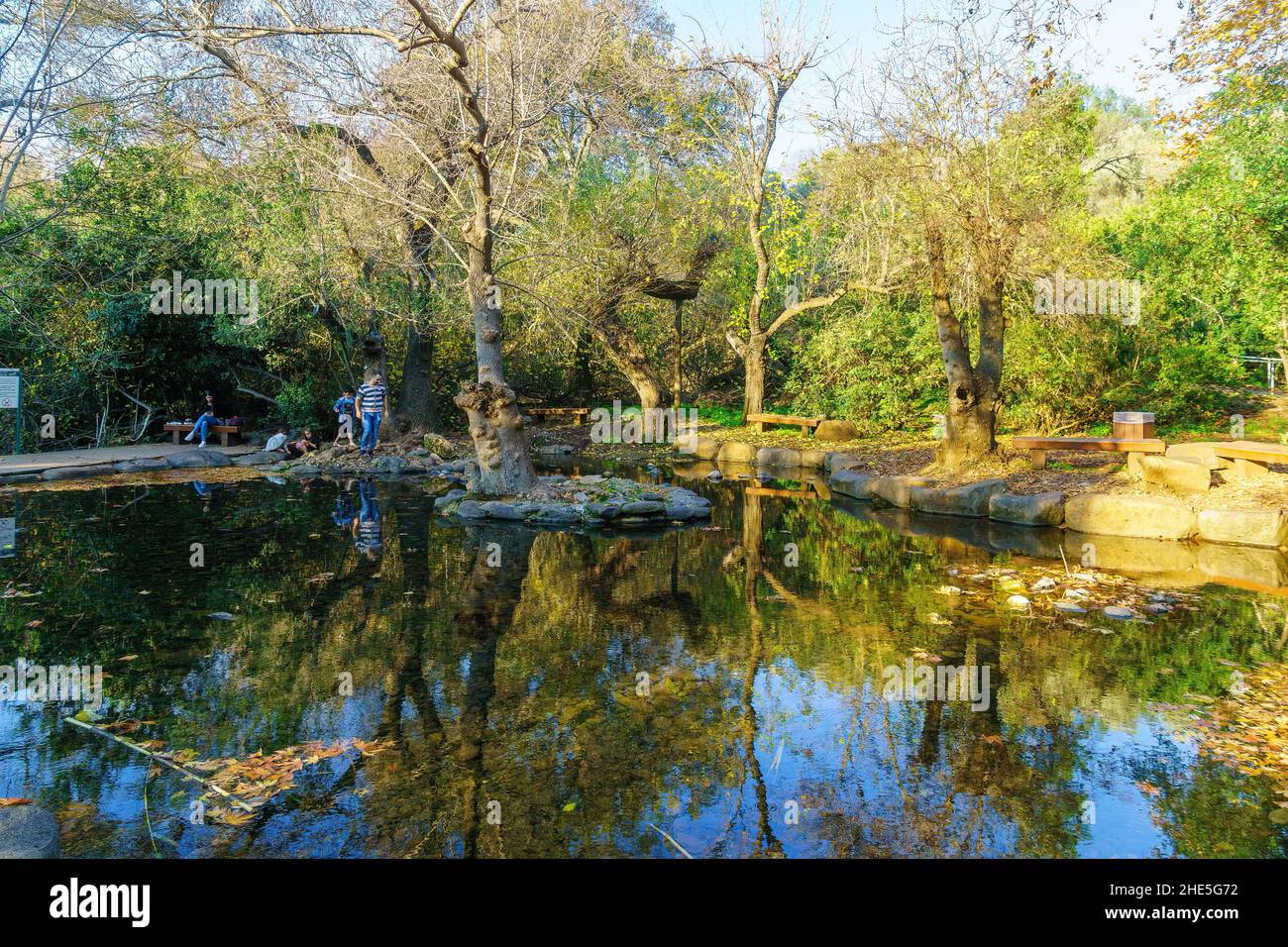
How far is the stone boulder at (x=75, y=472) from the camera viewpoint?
15156 millimetres

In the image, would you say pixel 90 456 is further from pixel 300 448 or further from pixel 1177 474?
pixel 1177 474

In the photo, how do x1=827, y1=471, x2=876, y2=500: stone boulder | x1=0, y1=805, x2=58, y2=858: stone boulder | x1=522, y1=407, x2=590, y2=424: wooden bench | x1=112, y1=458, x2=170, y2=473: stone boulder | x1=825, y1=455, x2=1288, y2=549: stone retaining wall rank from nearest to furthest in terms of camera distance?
x1=0, y1=805, x2=58, y2=858: stone boulder, x1=825, y1=455, x2=1288, y2=549: stone retaining wall, x1=827, y1=471, x2=876, y2=500: stone boulder, x1=112, y1=458, x2=170, y2=473: stone boulder, x1=522, y1=407, x2=590, y2=424: wooden bench

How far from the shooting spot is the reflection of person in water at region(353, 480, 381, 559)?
33.1 ft

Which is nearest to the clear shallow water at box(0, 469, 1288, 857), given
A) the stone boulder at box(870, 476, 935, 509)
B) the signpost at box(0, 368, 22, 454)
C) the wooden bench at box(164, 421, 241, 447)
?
the stone boulder at box(870, 476, 935, 509)

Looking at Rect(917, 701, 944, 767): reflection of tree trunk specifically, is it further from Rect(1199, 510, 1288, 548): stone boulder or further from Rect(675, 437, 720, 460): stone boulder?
Rect(675, 437, 720, 460): stone boulder

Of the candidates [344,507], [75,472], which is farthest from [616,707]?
[75,472]

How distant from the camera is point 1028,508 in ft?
38.3

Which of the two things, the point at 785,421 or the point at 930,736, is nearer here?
the point at 930,736

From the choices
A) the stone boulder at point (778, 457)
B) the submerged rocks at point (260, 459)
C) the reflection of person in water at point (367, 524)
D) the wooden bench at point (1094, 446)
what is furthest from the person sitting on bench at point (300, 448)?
the wooden bench at point (1094, 446)

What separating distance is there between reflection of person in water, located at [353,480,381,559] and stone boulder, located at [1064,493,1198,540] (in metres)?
8.57

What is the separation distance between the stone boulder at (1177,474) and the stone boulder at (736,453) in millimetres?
8634

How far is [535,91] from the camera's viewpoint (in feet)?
42.8

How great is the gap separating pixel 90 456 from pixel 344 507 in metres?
7.27

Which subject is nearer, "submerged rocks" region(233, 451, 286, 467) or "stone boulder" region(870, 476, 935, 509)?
"stone boulder" region(870, 476, 935, 509)
